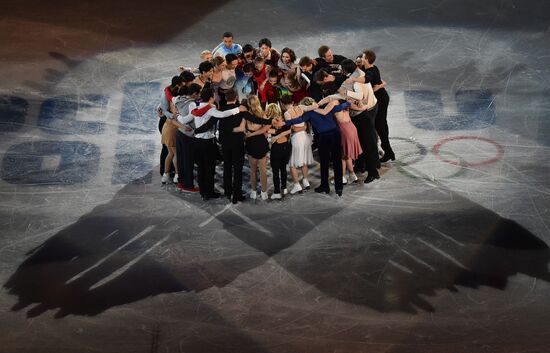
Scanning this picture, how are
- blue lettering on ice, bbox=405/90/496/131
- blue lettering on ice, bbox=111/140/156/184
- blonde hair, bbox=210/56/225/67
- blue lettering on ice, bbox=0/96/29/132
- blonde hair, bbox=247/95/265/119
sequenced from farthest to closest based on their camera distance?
blue lettering on ice, bbox=0/96/29/132
blue lettering on ice, bbox=405/90/496/131
blue lettering on ice, bbox=111/140/156/184
blonde hair, bbox=210/56/225/67
blonde hair, bbox=247/95/265/119

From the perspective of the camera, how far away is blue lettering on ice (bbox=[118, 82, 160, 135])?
14.7 m

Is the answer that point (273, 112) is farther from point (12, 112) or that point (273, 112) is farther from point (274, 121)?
point (12, 112)

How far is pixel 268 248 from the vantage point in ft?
38.0

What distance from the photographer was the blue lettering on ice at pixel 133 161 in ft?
43.7

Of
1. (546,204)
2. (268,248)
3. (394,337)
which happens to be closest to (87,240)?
(268,248)

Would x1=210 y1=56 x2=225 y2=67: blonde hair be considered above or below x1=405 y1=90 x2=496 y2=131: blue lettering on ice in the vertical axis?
above

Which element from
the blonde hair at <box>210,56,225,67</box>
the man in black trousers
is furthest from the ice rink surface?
the blonde hair at <box>210,56,225,67</box>

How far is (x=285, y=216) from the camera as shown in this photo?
12258mm

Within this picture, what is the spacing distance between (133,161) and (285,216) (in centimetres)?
281

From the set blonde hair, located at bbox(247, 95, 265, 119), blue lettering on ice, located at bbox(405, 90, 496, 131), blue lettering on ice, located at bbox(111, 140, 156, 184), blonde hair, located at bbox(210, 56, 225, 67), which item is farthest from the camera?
blue lettering on ice, located at bbox(405, 90, 496, 131)

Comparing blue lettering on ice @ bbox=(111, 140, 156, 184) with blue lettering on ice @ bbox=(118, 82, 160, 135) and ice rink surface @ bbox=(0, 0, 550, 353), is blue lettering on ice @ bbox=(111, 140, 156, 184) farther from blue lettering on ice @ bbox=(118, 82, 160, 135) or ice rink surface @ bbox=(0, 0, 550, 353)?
blue lettering on ice @ bbox=(118, 82, 160, 135)

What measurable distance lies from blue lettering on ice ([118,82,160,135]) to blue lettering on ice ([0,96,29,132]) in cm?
162

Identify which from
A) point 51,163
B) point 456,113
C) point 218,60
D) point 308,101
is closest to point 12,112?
point 51,163

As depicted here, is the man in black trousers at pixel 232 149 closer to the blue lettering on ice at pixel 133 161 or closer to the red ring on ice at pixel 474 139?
the blue lettering on ice at pixel 133 161
